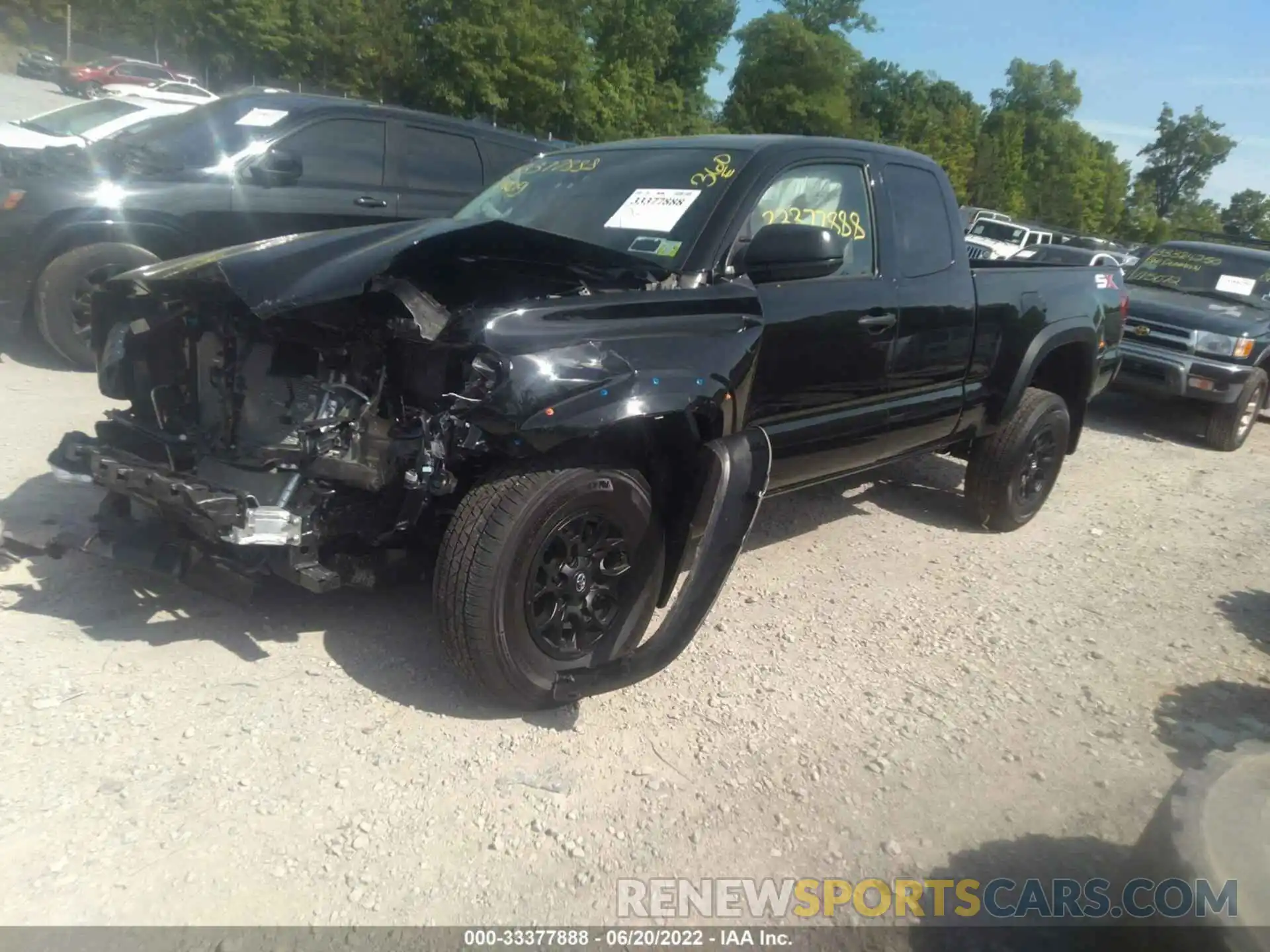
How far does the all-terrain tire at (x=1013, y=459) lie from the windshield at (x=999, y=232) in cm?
2123

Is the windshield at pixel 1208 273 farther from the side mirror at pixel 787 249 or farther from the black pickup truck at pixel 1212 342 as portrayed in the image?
the side mirror at pixel 787 249

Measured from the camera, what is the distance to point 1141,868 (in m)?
2.46

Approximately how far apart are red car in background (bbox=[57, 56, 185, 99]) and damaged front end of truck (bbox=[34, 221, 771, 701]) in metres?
27.7

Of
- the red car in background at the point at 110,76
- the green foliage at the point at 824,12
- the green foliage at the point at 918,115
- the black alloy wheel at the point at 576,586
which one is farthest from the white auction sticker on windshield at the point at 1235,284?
the green foliage at the point at 824,12

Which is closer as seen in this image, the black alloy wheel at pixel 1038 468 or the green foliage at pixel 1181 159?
the black alloy wheel at pixel 1038 468

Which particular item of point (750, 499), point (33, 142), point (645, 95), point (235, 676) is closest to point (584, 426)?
point (750, 499)

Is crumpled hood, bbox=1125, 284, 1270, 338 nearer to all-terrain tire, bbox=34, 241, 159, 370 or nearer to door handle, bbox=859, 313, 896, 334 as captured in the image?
door handle, bbox=859, 313, 896, 334

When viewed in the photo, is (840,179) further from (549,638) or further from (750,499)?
(549,638)

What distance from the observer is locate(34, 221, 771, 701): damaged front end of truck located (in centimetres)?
287

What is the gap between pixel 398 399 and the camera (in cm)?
312

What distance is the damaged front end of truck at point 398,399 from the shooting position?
2.87 meters

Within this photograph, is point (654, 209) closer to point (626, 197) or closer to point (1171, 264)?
point (626, 197)

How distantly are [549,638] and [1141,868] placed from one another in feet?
5.94

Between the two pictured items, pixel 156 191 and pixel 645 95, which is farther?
pixel 645 95
